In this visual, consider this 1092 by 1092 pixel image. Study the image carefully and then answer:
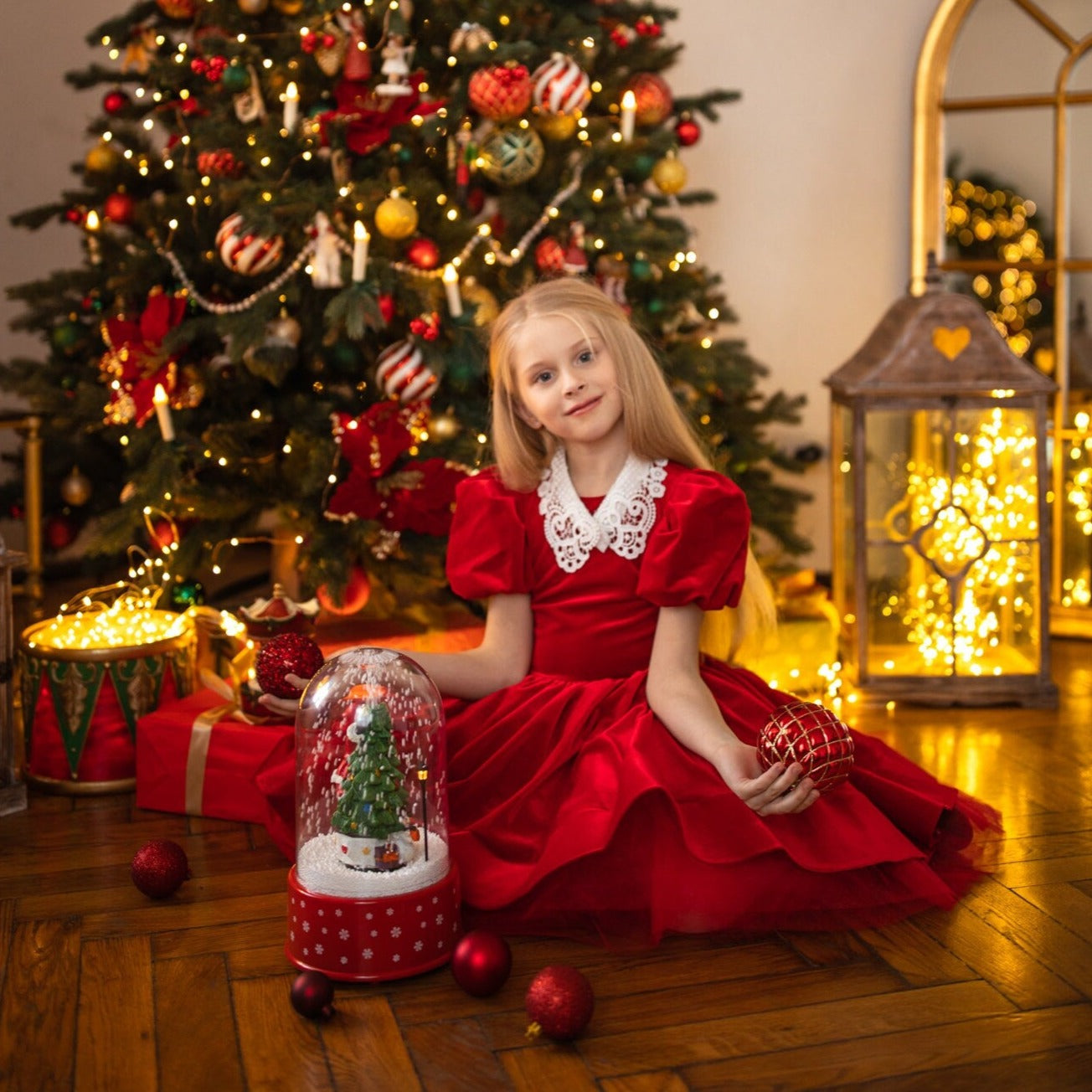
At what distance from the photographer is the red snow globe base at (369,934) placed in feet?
5.39

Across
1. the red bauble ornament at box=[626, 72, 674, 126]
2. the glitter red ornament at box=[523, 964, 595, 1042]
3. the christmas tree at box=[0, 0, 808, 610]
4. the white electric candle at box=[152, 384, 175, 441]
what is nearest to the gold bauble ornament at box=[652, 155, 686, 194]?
the christmas tree at box=[0, 0, 808, 610]

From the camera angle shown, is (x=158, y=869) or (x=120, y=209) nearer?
(x=158, y=869)

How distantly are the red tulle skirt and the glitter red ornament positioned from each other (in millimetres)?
251

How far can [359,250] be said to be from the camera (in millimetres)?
2709

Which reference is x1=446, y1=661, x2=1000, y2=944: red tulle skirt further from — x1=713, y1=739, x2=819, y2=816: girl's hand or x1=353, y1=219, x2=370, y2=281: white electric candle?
x1=353, y1=219, x2=370, y2=281: white electric candle

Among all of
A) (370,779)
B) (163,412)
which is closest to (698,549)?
(370,779)

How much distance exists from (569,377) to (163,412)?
1.15m

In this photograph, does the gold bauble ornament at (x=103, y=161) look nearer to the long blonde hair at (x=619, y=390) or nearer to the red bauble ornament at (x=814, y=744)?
the long blonde hair at (x=619, y=390)

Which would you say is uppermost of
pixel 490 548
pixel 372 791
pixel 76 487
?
pixel 76 487

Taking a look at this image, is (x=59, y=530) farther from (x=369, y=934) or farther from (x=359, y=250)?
(x=369, y=934)

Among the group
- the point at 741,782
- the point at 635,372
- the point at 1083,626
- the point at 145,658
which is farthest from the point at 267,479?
the point at 1083,626

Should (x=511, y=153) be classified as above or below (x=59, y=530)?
above

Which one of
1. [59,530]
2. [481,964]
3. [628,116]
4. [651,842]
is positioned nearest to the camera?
[481,964]

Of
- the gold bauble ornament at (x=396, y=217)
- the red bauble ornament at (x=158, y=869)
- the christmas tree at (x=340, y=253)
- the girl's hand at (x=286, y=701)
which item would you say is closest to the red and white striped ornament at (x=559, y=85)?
the christmas tree at (x=340, y=253)
